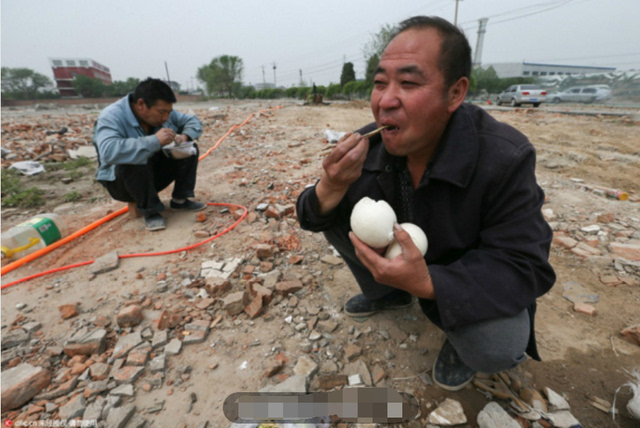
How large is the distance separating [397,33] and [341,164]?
65cm

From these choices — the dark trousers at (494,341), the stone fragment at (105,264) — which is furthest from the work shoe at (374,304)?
the stone fragment at (105,264)

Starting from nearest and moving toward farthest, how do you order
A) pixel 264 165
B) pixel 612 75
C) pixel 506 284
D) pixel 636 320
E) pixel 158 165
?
pixel 506 284, pixel 636 320, pixel 158 165, pixel 264 165, pixel 612 75

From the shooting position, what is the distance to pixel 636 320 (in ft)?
6.46

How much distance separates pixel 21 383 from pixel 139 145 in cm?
200

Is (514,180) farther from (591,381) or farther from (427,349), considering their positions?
(591,381)

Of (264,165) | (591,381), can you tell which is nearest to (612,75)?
(264,165)

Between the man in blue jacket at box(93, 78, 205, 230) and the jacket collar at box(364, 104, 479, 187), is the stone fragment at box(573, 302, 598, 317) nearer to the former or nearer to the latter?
the jacket collar at box(364, 104, 479, 187)

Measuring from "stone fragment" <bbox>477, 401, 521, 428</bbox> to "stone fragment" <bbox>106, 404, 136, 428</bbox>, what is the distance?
1691mm

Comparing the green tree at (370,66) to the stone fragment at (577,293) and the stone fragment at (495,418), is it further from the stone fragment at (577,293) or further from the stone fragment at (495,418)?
the stone fragment at (495,418)

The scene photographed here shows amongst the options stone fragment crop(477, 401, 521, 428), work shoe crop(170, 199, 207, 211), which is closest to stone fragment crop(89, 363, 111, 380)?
stone fragment crop(477, 401, 521, 428)

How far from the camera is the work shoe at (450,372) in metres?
1.56

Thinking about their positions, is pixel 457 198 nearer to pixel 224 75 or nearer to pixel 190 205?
pixel 190 205

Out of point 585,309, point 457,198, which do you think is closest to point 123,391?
point 457,198

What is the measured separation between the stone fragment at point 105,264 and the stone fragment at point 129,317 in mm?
776
